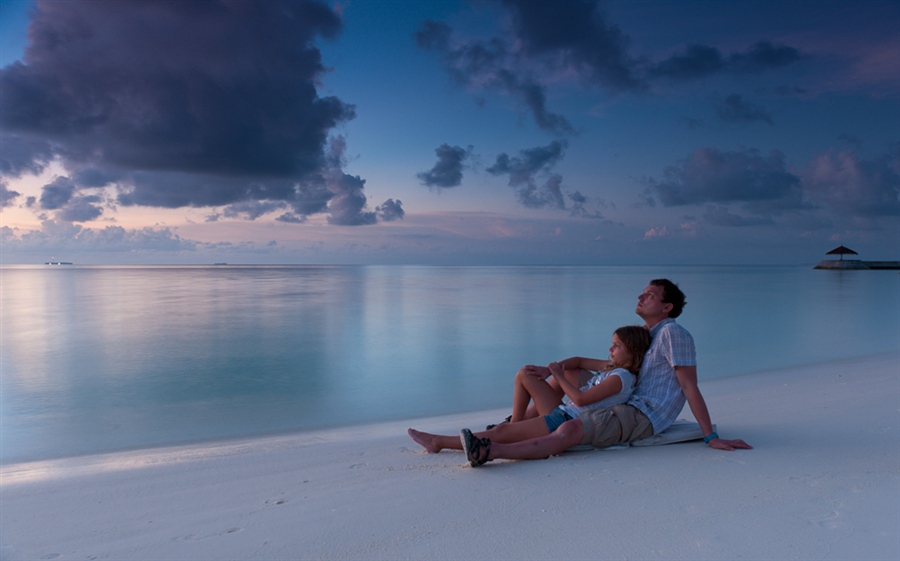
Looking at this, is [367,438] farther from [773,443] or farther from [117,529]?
[773,443]

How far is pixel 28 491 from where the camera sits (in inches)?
145

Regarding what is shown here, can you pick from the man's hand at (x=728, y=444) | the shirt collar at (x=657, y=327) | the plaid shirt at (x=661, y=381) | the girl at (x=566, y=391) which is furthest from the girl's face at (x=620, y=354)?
the man's hand at (x=728, y=444)

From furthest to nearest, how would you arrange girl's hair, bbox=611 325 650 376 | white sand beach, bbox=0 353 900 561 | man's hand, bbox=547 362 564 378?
1. girl's hair, bbox=611 325 650 376
2. man's hand, bbox=547 362 564 378
3. white sand beach, bbox=0 353 900 561

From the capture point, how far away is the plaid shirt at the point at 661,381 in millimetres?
3738

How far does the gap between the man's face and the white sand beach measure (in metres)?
0.95

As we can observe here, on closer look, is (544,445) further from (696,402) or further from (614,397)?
(696,402)

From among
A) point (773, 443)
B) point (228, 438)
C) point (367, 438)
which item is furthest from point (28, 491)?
point (773, 443)

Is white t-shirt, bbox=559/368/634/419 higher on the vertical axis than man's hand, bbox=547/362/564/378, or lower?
lower

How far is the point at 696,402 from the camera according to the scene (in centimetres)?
372

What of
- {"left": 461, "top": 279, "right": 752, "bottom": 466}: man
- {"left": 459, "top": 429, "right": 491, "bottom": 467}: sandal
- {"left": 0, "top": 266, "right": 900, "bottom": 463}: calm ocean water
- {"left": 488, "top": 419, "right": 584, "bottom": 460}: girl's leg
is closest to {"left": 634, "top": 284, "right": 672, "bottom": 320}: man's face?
{"left": 461, "top": 279, "right": 752, "bottom": 466}: man

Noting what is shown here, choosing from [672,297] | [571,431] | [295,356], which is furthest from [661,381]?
[295,356]

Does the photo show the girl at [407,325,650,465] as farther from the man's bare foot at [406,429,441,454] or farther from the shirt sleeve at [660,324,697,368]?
the shirt sleeve at [660,324,697,368]

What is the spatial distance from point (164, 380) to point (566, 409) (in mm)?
7063

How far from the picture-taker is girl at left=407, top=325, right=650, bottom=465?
147 inches
